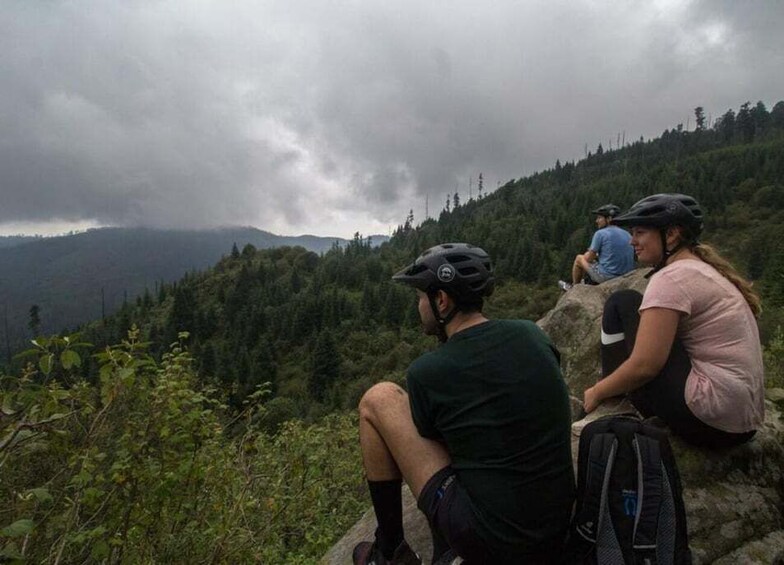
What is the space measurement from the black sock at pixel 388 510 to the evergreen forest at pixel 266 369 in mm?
1527

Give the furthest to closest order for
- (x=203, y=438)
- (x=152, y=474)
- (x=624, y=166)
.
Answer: (x=624, y=166) < (x=203, y=438) < (x=152, y=474)

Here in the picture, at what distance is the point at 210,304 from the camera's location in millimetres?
125688

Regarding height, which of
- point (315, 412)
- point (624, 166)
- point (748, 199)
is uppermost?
point (624, 166)

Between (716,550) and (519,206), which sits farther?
(519,206)

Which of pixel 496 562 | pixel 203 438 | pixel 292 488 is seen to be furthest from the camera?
pixel 292 488

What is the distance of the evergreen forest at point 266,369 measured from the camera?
307cm

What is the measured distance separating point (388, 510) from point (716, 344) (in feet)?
8.00

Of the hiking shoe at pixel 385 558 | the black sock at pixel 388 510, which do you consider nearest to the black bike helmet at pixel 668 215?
the black sock at pixel 388 510

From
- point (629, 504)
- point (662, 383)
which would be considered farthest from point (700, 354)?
point (629, 504)

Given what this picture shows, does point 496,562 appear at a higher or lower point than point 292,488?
higher

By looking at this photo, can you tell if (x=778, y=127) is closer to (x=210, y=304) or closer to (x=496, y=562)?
(x=210, y=304)

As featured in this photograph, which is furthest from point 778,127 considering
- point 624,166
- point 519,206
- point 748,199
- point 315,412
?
point 315,412

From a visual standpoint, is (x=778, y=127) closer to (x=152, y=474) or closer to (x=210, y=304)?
(x=210, y=304)

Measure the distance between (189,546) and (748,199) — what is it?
136412mm
